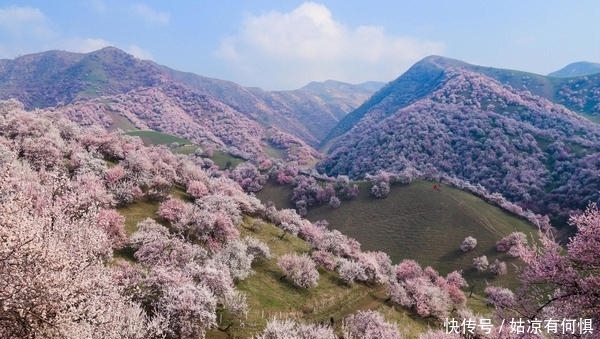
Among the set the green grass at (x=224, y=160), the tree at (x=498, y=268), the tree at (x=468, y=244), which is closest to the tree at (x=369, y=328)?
the tree at (x=498, y=268)

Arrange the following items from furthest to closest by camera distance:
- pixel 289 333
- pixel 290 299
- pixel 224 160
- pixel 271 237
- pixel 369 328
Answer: pixel 224 160, pixel 271 237, pixel 290 299, pixel 369 328, pixel 289 333

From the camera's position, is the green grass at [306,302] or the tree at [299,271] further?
the tree at [299,271]

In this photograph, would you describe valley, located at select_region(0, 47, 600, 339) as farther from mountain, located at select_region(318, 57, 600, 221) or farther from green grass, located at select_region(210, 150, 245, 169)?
green grass, located at select_region(210, 150, 245, 169)

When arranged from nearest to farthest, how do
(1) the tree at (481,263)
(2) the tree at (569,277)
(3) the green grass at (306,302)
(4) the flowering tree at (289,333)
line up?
(2) the tree at (569,277) < (4) the flowering tree at (289,333) < (3) the green grass at (306,302) < (1) the tree at (481,263)

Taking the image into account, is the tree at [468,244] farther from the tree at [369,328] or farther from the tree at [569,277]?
the tree at [569,277]

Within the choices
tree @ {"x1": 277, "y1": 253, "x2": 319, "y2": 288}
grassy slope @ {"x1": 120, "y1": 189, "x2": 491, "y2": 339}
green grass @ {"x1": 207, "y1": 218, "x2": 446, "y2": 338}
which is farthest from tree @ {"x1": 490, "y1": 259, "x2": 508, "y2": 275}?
tree @ {"x1": 277, "y1": 253, "x2": 319, "y2": 288}

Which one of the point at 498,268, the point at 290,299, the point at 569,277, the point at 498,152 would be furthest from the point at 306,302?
the point at 498,152

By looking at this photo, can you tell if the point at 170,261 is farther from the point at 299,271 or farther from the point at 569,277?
the point at 569,277

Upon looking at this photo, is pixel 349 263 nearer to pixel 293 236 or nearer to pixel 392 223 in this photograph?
pixel 293 236

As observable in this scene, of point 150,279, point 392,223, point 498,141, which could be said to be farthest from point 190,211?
point 498,141
